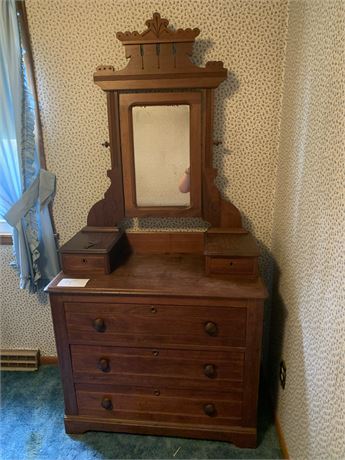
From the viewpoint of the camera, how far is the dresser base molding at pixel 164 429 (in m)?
1.37

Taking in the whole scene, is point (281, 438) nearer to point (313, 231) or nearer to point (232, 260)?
point (232, 260)

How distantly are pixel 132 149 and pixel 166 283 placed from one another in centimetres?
62

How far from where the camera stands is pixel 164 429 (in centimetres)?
141

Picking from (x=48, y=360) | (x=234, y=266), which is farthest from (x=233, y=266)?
(x=48, y=360)

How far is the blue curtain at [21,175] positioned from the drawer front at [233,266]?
885mm

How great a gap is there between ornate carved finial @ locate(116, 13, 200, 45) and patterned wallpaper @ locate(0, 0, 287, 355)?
12cm

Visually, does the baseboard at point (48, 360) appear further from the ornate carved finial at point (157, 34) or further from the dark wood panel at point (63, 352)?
the ornate carved finial at point (157, 34)

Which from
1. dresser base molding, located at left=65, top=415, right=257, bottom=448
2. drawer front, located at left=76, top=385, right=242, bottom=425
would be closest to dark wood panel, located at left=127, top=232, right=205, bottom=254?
drawer front, located at left=76, top=385, right=242, bottom=425

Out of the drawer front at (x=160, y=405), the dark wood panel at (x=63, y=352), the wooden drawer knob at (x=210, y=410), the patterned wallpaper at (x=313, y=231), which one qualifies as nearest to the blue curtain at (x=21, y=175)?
the dark wood panel at (x=63, y=352)

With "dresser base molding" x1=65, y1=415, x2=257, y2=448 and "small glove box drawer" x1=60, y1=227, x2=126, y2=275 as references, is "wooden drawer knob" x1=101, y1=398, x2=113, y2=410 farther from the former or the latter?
"small glove box drawer" x1=60, y1=227, x2=126, y2=275

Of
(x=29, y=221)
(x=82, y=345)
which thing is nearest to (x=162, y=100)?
(x=29, y=221)

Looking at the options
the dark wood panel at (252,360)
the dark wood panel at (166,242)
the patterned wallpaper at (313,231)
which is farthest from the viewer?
the dark wood panel at (166,242)

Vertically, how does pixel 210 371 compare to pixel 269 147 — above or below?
below

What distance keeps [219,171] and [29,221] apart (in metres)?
0.99
